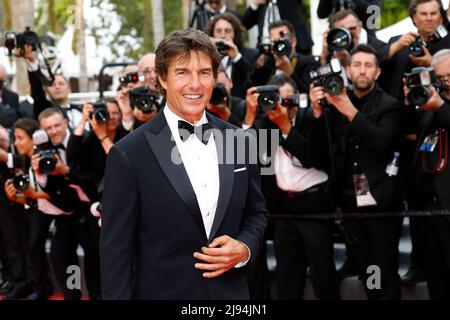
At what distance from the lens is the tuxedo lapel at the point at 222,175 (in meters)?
3.02

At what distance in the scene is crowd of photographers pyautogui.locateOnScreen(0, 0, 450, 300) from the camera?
5.36 meters

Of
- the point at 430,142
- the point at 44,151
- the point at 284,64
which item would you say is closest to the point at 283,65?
the point at 284,64

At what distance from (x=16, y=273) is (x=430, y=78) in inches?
162

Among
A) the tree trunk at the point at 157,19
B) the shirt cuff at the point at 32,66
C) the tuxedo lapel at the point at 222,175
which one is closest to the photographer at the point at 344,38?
the shirt cuff at the point at 32,66

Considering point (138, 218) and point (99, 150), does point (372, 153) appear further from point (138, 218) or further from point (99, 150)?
point (138, 218)

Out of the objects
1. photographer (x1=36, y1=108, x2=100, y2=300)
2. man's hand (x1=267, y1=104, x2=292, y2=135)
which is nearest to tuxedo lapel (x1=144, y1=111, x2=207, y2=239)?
man's hand (x1=267, y1=104, x2=292, y2=135)

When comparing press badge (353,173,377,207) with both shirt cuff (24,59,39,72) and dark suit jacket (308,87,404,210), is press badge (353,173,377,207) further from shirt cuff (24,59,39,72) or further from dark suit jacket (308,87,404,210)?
shirt cuff (24,59,39,72)

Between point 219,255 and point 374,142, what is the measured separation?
2631 millimetres

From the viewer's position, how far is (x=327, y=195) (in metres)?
5.75

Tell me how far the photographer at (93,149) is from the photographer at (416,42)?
1.98 meters

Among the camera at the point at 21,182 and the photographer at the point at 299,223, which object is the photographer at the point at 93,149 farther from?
the photographer at the point at 299,223

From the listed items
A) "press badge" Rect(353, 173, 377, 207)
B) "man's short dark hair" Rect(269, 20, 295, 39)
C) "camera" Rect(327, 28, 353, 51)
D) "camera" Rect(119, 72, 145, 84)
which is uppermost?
"man's short dark hair" Rect(269, 20, 295, 39)

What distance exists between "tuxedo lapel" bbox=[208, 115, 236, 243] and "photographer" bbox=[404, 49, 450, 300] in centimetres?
219
